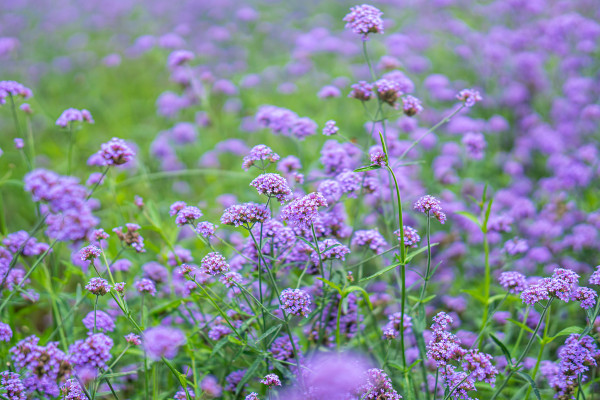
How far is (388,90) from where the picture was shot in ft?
10.1

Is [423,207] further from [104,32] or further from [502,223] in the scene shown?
[104,32]

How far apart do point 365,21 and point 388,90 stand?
43cm

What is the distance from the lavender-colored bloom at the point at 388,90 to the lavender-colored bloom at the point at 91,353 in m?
2.06

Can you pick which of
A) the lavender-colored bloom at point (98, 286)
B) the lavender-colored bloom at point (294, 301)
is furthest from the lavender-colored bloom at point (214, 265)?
the lavender-colored bloom at point (98, 286)

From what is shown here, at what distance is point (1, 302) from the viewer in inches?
112

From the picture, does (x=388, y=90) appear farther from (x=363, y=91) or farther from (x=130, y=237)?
(x=130, y=237)

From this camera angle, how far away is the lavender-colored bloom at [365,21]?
118 inches

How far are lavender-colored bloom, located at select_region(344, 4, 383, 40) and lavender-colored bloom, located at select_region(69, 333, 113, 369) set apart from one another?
7.22 ft

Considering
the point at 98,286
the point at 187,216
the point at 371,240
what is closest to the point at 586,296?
the point at 371,240

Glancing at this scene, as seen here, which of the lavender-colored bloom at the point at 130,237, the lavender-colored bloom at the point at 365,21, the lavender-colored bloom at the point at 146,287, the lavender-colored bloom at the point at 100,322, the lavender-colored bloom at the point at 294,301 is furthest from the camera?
the lavender-colored bloom at the point at 365,21

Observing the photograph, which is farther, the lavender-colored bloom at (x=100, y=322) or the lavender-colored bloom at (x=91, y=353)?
the lavender-colored bloom at (x=100, y=322)

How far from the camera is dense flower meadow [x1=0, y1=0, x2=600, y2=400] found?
2480 mm

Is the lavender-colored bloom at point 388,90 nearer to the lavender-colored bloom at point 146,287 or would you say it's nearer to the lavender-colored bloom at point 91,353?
the lavender-colored bloom at point 146,287

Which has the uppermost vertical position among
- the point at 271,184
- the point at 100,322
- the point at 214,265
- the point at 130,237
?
the point at 271,184
